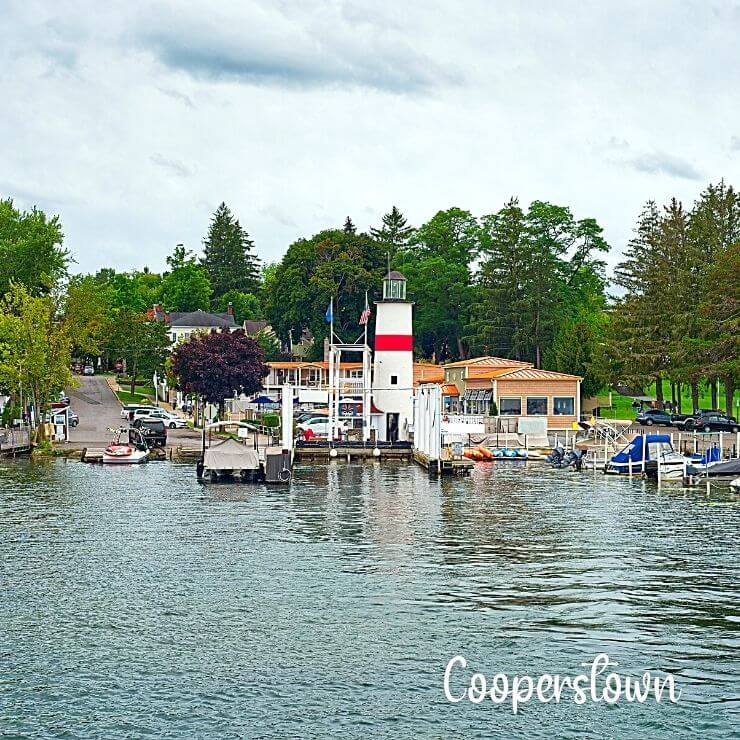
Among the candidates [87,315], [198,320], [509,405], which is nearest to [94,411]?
[87,315]

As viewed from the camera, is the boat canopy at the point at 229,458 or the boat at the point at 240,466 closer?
the boat at the point at 240,466

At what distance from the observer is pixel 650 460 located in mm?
58062

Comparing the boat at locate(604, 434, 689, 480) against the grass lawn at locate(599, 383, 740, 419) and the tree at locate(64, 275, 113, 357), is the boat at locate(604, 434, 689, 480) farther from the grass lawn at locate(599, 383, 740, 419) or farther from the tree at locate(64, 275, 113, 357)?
the tree at locate(64, 275, 113, 357)

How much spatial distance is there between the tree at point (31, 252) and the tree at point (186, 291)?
184 feet

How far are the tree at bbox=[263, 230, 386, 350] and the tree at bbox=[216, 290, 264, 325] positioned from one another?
151 feet

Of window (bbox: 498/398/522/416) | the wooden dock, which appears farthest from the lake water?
window (bbox: 498/398/522/416)

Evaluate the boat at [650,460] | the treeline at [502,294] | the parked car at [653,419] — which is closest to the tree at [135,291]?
the treeline at [502,294]

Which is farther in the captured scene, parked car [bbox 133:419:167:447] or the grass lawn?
the grass lawn

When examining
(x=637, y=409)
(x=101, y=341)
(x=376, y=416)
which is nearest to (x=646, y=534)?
(x=376, y=416)

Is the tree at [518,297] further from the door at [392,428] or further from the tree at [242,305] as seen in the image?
the tree at [242,305]

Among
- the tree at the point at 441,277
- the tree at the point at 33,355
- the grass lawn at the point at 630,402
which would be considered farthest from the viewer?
the tree at the point at 441,277

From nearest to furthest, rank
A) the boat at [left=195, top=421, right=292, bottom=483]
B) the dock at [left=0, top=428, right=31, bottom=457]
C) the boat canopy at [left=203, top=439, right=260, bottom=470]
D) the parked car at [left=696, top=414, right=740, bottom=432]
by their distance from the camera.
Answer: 1. the boat at [left=195, top=421, right=292, bottom=483]
2. the boat canopy at [left=203, top=439, right=260, bottom=470]
3. the dock at [left=0, top=428, right=31, bottom=457]
4. the parked car at [left=696, top=414, right=740, bottom=432]

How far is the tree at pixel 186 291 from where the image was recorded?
155500 mm

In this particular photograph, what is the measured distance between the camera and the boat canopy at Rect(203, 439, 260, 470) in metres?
55.2
